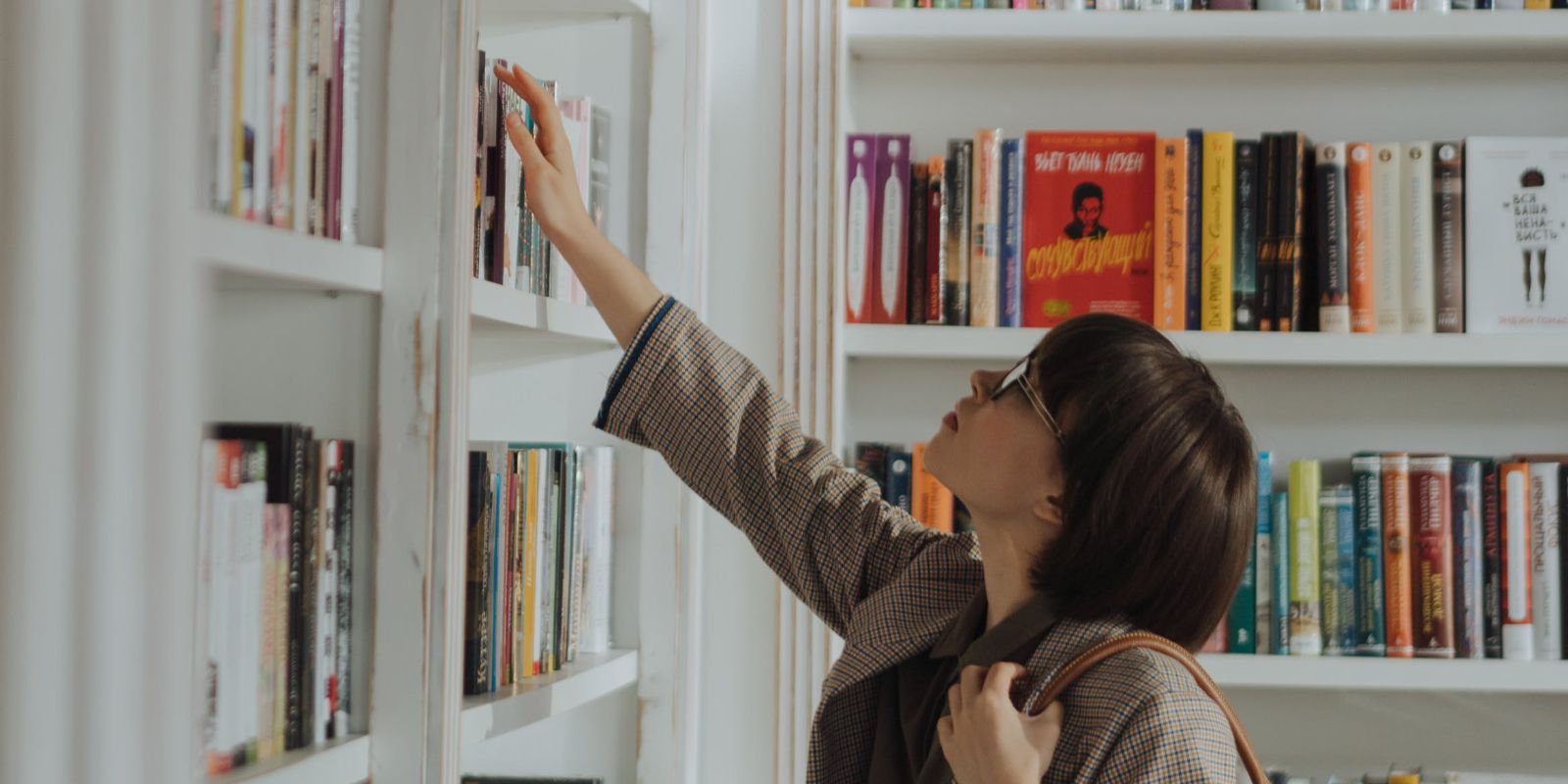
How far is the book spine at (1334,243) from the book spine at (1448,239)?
115 millimetres

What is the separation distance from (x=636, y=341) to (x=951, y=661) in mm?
401

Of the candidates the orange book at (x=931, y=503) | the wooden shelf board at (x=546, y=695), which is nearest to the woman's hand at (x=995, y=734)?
the wooden shelf board at (x=546, y=695)

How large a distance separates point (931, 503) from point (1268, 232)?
0.53 metres

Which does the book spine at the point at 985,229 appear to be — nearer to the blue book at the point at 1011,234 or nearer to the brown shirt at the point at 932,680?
the blue book at the point at 1011,234

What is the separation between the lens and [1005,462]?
3.64 ft

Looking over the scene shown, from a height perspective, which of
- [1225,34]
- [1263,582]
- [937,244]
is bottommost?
[1263,582]

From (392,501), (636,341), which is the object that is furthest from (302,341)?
(636,341)

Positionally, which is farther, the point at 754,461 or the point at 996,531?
the point at 754,461

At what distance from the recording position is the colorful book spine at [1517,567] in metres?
1.60

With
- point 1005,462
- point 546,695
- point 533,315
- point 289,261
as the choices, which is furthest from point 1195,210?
point 289,261

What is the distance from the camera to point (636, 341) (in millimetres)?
1207

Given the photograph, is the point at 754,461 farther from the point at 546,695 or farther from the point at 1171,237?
the point at 1171,237

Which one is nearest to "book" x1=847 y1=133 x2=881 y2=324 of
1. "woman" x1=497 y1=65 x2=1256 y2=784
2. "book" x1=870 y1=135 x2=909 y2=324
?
"book" x1=870 y1=135 x2=909 y2=324

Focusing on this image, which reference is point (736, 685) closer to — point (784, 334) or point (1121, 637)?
point (784, 334)
